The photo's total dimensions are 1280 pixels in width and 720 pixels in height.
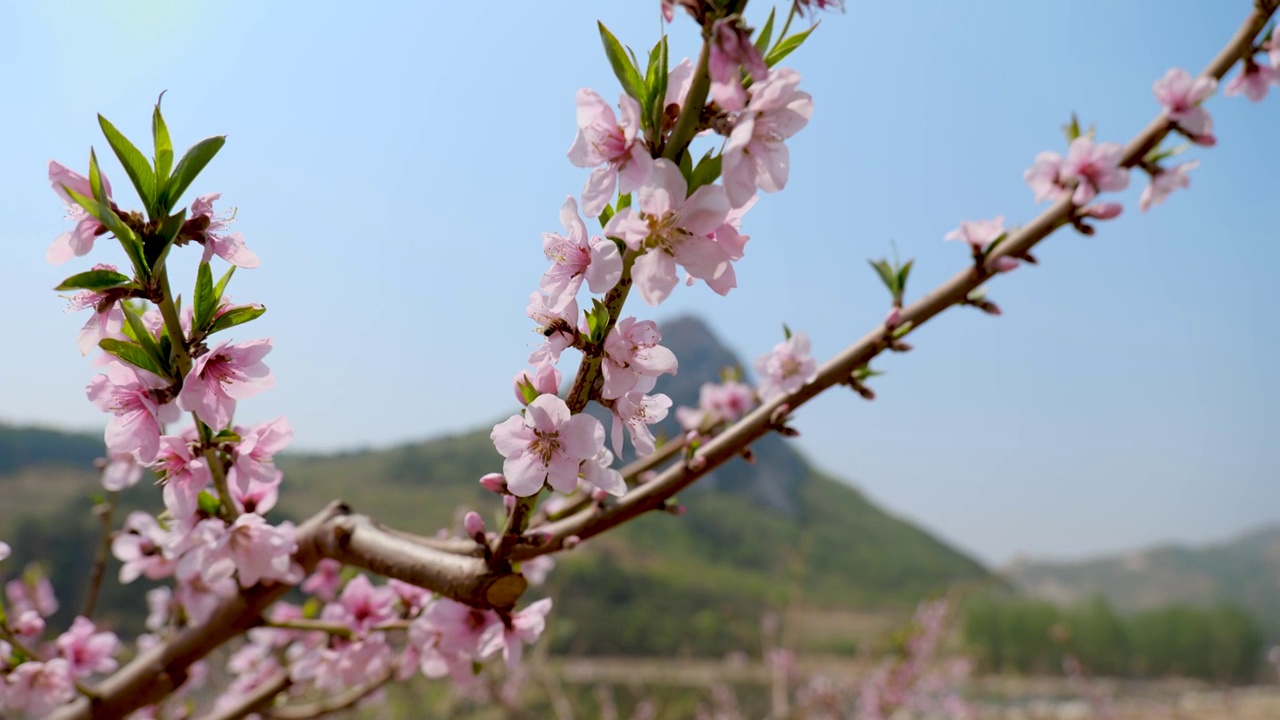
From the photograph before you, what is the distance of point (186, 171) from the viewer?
2.81 ft

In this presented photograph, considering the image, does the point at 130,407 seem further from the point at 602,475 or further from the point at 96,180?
the point at 602,475

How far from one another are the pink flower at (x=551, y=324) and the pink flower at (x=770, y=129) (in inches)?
8.9

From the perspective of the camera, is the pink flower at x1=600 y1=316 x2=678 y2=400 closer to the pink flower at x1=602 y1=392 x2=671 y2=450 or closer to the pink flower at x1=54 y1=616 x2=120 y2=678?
the pink flower at x1=602 y1=392 x2=671 y2=450

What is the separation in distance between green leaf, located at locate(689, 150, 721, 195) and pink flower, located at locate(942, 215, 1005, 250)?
34.9 inches

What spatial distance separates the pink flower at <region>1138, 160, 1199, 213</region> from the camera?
1.58 metres

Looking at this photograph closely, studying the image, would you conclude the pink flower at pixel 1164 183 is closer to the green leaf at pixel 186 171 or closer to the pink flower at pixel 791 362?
the pink flower at pixel 791 362

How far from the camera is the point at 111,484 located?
1.55 meters

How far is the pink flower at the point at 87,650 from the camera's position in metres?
1.61

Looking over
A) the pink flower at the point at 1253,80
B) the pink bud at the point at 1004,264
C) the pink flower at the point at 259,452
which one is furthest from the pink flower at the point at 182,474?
the pink flower at the point at 1253,80

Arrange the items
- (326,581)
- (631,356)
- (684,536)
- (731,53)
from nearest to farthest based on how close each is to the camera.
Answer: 1. (731,53)
2. (631,356)
3. (326,581)
4. (684,536)

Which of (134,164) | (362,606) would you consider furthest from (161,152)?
(362,606)

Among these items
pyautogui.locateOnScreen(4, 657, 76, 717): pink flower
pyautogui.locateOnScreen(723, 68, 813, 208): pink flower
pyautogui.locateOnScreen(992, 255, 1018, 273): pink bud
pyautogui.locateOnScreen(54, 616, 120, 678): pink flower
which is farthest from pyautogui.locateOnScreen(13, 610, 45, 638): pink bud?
pyautogui.locateOnScreen(992, 255, 1018, 273): pink bud

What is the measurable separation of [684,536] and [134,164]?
50.3m

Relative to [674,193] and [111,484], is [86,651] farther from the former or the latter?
[674,193]
